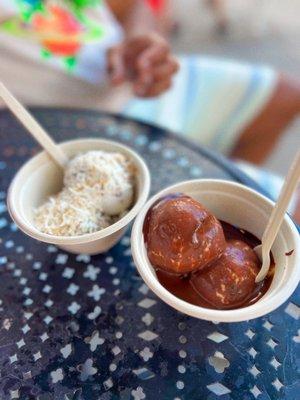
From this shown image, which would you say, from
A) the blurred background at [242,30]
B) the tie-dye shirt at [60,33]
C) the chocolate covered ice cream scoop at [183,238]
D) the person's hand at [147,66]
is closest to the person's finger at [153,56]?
the person's hand at [147,66]

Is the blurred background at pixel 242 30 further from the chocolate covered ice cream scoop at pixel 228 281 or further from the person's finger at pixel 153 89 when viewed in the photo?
the chocolate covered ice cream scoop at pixel 228 281

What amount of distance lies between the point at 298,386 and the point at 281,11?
1689mm

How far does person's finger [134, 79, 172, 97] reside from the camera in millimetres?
710

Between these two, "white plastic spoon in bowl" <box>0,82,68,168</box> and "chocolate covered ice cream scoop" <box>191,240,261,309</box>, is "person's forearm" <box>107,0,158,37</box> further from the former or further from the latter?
"chocolate covered ice cream scoop" <box>191,240,261,309</box>

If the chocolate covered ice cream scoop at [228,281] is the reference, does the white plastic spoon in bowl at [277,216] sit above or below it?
above

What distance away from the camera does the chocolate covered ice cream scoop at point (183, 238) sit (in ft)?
1.18

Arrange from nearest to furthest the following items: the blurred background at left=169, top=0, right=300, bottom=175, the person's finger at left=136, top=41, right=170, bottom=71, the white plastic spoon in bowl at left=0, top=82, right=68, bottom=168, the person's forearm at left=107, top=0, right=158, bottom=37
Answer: the white plastic spoon in bowl at left=0, top=82, right=68, bottom=168 → the person's finger at left=136, top=41, right=170, bottom=71 → the person's forearm at left=107, top=0, right=158, bottom=37 → the blurred background at left=169, top=0, right=300, bottom=175

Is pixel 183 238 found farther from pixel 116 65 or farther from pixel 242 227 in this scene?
pixel 116 65

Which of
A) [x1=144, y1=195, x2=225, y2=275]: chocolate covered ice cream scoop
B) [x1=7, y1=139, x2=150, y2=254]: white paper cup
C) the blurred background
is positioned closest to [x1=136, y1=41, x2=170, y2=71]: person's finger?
[x1=7, y1=139, x2=150, y2=254]: white paper cup

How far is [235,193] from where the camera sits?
425mm

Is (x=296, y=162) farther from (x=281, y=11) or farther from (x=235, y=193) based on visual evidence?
(x=281, y=11)

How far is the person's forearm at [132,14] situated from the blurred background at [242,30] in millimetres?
628

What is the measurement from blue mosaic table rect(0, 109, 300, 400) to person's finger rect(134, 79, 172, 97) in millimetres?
314

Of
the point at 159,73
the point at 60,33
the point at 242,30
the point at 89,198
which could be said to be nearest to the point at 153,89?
the point at 159,73
